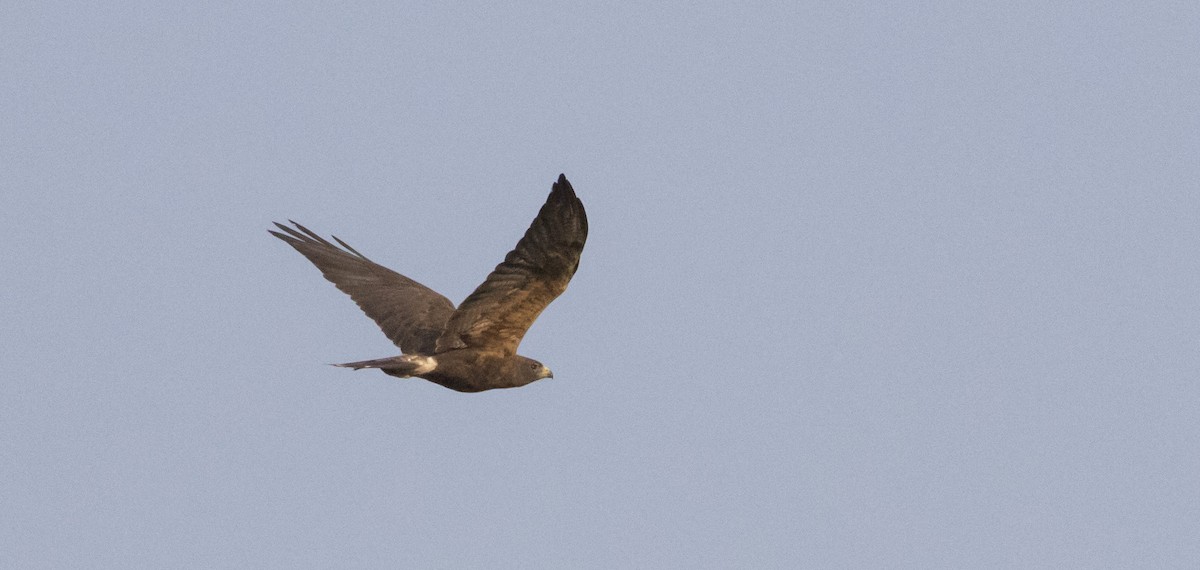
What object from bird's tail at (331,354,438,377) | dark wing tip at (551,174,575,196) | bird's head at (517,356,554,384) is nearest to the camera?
dark wing tip at (551,174,575,196)

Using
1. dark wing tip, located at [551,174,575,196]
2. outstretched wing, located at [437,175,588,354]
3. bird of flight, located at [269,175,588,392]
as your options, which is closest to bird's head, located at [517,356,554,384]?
bird of flight, located at [269,175,588,392]

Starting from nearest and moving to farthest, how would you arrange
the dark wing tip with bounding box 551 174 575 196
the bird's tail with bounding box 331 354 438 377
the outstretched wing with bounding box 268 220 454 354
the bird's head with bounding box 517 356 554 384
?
the dark wing tip with bounding box 551 174 575 196 → the bird's tail with bounding box 331 354 438 377 → the bird's head with bounding box 517 356 554 384 → the outstretched wing with bounding box 268 220 454 354

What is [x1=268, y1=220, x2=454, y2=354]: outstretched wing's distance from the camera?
16.8 metres

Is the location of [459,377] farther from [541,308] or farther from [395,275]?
[395,275]

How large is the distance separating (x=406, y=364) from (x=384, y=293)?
9.26ft

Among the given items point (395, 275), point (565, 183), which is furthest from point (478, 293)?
point (395, 275)

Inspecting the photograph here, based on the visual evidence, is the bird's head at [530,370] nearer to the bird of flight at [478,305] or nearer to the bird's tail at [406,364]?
the bird of flight at [478,305]

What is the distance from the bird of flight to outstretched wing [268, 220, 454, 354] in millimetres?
11

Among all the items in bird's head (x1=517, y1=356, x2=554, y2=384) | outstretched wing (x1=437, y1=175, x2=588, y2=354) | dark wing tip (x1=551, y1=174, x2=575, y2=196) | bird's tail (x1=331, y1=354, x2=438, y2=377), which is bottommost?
bird's tail (x1=331, y1=354, x2=438, y2=377)

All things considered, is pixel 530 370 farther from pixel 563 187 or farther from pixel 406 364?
pixel 563 187

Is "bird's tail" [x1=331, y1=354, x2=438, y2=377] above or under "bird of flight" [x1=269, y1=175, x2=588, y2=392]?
under

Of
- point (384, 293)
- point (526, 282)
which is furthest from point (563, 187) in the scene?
point (384, 293)

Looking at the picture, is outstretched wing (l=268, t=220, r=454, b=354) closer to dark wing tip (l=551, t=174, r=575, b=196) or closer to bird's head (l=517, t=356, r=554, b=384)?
bird's head (l=517, t=356, r=554, b=384)

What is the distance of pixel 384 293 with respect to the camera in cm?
1788
